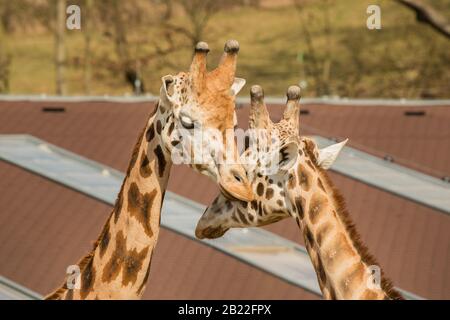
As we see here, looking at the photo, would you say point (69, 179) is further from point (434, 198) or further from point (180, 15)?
point (180, 15)

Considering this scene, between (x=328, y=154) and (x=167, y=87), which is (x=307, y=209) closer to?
(x=328, y=154)

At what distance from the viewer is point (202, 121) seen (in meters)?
23.9

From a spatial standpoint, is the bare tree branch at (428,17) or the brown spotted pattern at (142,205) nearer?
the brown spotted pattern at (142,205)

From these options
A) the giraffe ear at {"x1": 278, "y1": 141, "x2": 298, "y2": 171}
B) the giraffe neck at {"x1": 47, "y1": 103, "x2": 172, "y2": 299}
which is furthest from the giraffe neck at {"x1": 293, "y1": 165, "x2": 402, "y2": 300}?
the giraffe neck at {"x1": 47, "y1": 103, "x2": 172, "y2": 299}

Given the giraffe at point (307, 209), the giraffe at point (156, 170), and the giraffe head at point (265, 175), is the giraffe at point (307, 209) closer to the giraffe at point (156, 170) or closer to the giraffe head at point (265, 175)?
the giraffe head at point (265, 175)

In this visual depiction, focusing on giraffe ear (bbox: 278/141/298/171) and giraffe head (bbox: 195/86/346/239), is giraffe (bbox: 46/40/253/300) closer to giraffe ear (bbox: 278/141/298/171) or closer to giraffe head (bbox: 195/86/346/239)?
giraffe head (bbox: 195/86/346/239)

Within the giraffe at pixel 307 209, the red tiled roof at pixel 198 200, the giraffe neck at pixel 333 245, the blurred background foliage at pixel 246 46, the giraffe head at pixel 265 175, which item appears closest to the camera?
the giraffe neck at pixel 333 245

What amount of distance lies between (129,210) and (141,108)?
90.7 feet

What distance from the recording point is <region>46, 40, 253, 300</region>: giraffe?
2381cm

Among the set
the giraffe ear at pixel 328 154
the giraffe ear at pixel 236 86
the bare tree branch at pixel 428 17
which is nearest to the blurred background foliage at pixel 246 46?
the bare tree branch at pixel 428 17

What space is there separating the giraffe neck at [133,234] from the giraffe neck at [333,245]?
198 cm

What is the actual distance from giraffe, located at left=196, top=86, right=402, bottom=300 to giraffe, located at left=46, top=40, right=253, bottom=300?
1.50 feet

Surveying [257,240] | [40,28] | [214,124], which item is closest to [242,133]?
[214,124]

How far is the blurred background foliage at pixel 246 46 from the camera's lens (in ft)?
294
